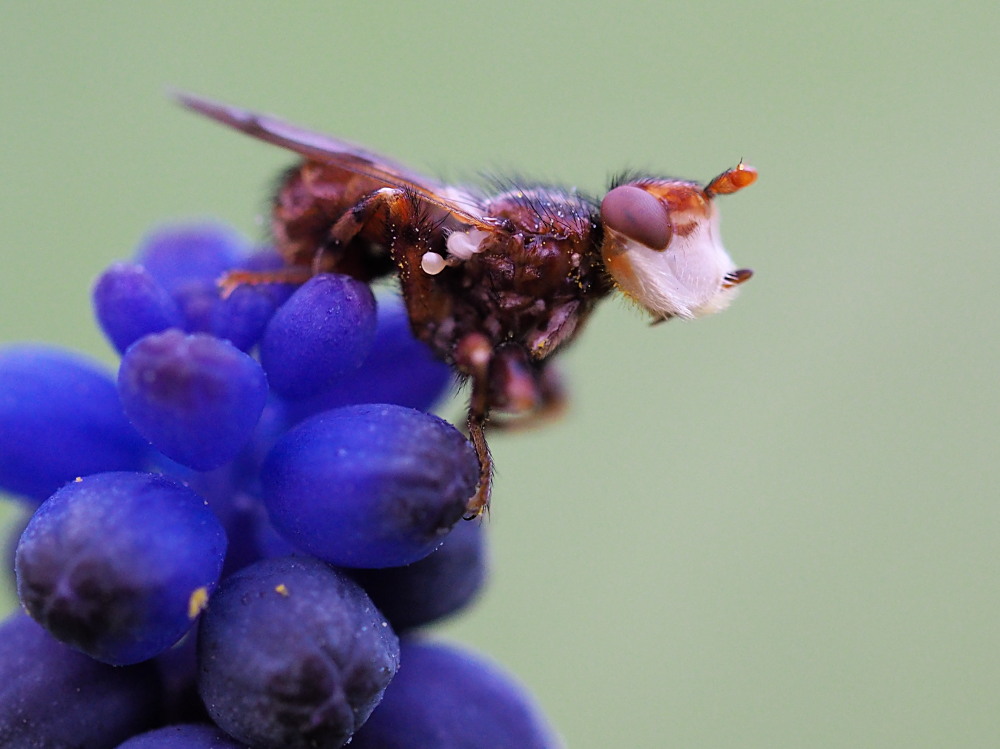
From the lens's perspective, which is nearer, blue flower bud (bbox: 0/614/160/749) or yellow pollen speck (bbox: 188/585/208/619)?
yellow pollen speck (bbox: 188/585/208/619)

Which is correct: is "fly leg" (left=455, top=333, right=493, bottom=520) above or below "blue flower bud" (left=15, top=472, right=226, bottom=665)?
above

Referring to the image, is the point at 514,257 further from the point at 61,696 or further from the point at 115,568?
the point at 61,696

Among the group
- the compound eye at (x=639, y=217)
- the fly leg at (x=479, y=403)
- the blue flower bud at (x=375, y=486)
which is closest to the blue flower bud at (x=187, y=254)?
the fly leg at (x=479, y=403)

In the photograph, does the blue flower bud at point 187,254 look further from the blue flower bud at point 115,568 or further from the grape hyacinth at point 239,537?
the blue flower bud at point 115,568

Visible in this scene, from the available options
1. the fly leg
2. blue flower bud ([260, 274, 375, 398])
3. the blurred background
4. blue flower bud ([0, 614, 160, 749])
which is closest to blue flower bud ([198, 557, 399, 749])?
blue flower bud ([0, 614, 160, 749])

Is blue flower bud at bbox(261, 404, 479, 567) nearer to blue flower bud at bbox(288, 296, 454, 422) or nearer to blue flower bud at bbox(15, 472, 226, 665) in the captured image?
blue flower bud at bbox(15, 472, 226, 665)

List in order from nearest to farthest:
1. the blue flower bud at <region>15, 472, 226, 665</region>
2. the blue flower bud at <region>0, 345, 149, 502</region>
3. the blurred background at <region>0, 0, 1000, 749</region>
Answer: the blue flower bud at <region>15, 472, 226, 665</region> → the blue flower bud at <region>0, 345, 149, 502</region> → the blurred background at <region>0, 0, 1000, 749</region>

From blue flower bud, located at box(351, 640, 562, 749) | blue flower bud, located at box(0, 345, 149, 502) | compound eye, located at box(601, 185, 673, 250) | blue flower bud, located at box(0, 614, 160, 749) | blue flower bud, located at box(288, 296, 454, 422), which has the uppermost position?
compound eye, located at box(601, 185, 673, 250)
